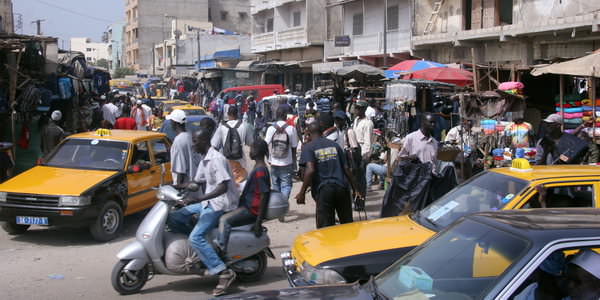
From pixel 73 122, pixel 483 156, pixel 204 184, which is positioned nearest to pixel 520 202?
pixel 204 184

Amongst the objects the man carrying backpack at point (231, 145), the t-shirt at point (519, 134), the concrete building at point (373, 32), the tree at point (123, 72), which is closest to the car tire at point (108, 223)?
the man carrying backpack at point (231, 145)

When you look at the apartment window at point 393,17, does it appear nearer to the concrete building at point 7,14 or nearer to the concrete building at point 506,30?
the concrete building at point 506,30

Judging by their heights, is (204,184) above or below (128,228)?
above

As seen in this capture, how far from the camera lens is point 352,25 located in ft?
108

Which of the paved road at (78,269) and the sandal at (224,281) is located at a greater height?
the sandal at (224,281)

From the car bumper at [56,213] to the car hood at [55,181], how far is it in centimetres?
21

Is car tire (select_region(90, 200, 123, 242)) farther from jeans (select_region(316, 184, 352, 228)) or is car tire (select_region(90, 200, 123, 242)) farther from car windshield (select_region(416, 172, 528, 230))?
car windshield (select_region(416, 172, 528, 230))

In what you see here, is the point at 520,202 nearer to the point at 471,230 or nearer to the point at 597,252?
the point at 471,230

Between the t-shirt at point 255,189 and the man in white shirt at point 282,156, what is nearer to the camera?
the t-shirt at point 255,189

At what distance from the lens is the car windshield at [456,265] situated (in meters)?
3.17

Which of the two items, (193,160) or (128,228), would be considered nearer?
(193,160)

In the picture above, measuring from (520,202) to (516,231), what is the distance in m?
2.04

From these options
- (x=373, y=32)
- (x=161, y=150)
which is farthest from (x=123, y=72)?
(x=161, y=150)

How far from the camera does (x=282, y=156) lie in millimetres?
9820
